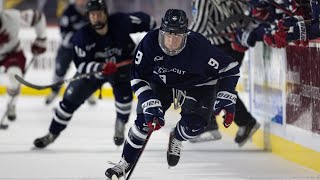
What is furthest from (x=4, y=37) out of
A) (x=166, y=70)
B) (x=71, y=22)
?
(x=166, y=70)

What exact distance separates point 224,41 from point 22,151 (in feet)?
5.01

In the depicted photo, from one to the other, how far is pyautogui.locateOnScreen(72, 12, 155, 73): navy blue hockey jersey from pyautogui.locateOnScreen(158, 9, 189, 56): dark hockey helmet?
1.49 m

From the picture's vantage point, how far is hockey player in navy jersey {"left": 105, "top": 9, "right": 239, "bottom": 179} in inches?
173

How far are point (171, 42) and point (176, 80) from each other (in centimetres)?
31

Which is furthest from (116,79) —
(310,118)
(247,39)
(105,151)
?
(310,118)

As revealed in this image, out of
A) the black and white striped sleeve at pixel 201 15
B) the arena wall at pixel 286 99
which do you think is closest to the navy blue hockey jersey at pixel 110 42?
the black and white striped sleeve at pixel 201 15

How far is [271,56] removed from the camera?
6.03 metres

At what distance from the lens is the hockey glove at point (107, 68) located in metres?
5.81

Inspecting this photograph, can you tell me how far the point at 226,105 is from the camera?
449cm

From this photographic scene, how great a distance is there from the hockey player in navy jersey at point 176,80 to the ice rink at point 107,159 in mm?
374

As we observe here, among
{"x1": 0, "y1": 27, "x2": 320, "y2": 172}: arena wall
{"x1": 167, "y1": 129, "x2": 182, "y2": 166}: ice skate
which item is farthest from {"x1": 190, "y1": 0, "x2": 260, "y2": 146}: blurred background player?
{"x1": 167, "y1": 129, "x2": 182, "y2": 166}: ice skate

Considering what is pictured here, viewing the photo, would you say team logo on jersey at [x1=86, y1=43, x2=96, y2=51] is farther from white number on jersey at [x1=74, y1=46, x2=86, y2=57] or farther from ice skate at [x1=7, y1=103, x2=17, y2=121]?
ice skate at [x1=7, y1=103, x2=17, y2=121]

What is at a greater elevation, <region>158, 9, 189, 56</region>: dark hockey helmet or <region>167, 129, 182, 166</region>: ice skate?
<region>158, 9, 189, 56</region>: dark hockey helmet

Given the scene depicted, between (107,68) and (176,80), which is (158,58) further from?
(107,68)
